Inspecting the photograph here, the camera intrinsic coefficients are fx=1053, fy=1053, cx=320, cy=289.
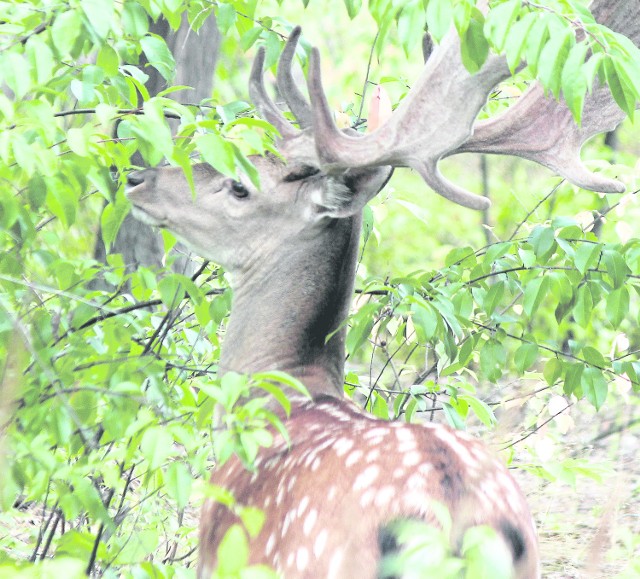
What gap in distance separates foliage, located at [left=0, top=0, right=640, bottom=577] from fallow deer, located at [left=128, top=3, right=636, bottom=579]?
18cm

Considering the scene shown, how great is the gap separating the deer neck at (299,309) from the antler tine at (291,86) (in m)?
0.60

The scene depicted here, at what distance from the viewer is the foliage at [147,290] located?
104 inches

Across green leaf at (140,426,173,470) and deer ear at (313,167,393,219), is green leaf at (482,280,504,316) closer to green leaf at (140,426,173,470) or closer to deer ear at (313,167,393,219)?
deer ear at (313,167,393,219)

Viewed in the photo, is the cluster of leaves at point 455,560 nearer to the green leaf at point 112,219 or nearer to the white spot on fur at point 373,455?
the white spot on fur at point 373,455

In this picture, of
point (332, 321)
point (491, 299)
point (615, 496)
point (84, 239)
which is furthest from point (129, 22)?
point (84, 239)

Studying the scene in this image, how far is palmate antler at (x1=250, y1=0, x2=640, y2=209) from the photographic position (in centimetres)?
394

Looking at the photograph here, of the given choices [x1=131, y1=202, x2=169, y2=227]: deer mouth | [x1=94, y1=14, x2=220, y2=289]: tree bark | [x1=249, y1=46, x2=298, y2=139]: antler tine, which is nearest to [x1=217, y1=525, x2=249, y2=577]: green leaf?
[x1=131, y1=202, x2=169, y2=227]: deer mouth

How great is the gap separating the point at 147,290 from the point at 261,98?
1056 millimetres

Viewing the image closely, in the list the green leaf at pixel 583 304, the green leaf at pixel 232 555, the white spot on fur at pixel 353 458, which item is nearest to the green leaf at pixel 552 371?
the green leaf at pixel 583 304

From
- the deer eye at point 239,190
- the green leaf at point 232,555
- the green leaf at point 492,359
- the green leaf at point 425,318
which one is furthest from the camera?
the deer eye at point 239,190

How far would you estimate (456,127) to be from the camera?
3967mm

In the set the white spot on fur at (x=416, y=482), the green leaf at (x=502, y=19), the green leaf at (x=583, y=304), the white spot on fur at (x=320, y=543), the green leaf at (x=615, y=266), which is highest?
the green leaf at (x=502, y=19)

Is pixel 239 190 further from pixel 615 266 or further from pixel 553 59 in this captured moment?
pixel 553 59

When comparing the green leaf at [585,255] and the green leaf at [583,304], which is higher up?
the green leaf at [585,255]
